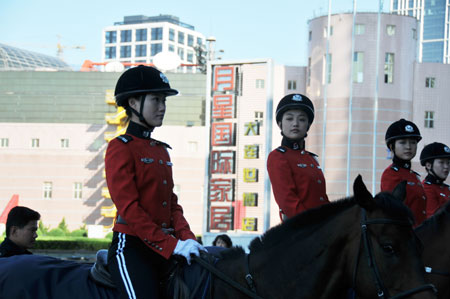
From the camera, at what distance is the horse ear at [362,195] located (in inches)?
121

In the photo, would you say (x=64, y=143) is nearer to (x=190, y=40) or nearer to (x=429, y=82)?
(x=429, y=82)

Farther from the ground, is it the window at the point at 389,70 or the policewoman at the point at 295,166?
the window at the point at 389,70

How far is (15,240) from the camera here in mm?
5461

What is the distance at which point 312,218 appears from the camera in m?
3.40

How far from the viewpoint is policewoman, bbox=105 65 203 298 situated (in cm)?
347

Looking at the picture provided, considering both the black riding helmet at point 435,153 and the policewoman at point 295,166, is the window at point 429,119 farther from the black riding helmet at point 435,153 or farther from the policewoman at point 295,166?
the policewoman at point 295,166

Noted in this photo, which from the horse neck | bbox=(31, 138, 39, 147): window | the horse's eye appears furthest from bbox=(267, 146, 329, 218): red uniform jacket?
bbox=(31, 138, 39, 147): window

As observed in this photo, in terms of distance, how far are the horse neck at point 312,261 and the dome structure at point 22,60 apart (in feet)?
171

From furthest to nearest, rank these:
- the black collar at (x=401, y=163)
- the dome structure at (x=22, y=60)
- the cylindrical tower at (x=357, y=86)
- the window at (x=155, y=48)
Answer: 1. the window at (x=155, y=48)
2. the dome structure at (x=22, y=60)
3. the cylindrical tower at (x=357, y=86)
4. the black collar at (x=401, y=163)

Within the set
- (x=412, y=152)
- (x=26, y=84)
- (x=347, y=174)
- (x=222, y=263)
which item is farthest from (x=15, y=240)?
(x=26, y=84)

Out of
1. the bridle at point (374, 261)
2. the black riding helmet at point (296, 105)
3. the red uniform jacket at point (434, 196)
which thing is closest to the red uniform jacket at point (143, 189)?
the bridle at point (374, 261)

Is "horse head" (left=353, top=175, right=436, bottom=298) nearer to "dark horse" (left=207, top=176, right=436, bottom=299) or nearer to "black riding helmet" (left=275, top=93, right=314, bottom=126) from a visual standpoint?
"dark horse" (left=207, top=176, right=436, bottom=299)

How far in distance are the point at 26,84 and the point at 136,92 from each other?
41404 mm

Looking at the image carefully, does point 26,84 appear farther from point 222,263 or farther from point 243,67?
point 222,263
